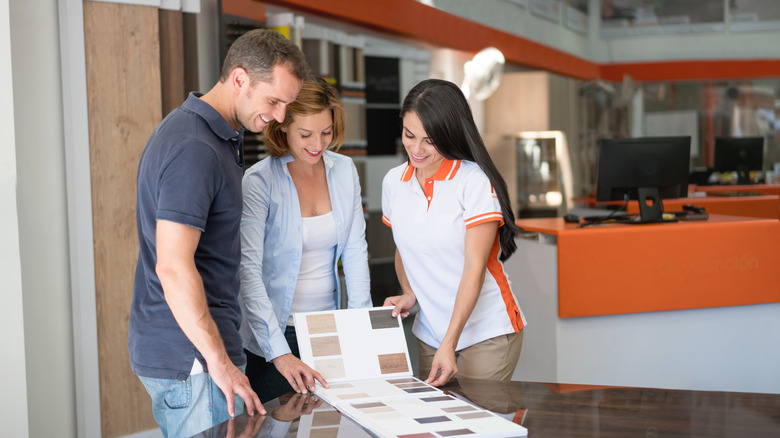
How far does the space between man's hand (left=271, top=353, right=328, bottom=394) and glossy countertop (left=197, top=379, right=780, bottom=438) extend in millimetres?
51

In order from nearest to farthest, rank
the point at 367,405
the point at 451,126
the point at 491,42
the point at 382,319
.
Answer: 1. the point at 367,405
2. the point at 382,319
3. the point at 451,126
4. the point at 491,42

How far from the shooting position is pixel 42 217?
3436mm

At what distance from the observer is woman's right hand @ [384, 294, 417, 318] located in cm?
219

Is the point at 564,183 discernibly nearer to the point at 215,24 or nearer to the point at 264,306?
the point at 215,24

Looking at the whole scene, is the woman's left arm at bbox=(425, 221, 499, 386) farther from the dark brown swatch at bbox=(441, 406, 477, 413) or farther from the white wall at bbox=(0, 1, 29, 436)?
the white wall at bbox=(0, 1, 29, 436)

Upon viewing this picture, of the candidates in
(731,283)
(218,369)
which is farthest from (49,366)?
(731,283)

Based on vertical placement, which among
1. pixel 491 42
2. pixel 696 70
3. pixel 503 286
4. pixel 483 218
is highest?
pixel 696 70

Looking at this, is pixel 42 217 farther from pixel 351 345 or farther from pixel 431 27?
pixel 431 27

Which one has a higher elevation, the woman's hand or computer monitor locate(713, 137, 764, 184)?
computer monitor locate(713, 137, 764, 184)

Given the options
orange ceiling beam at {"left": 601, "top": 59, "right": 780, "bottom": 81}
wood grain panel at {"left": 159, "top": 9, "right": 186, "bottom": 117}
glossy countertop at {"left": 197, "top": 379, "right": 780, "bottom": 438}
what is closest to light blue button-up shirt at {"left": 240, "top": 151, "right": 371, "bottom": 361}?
glossy countertop at {"left": 197, "top": 379, "right": 780, "bottom": 438}

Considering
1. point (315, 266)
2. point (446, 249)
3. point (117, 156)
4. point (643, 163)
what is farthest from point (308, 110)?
point (643, 163)

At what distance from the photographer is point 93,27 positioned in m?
3.54

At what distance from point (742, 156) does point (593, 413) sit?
8.48 meters

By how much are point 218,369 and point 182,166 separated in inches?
19.4
